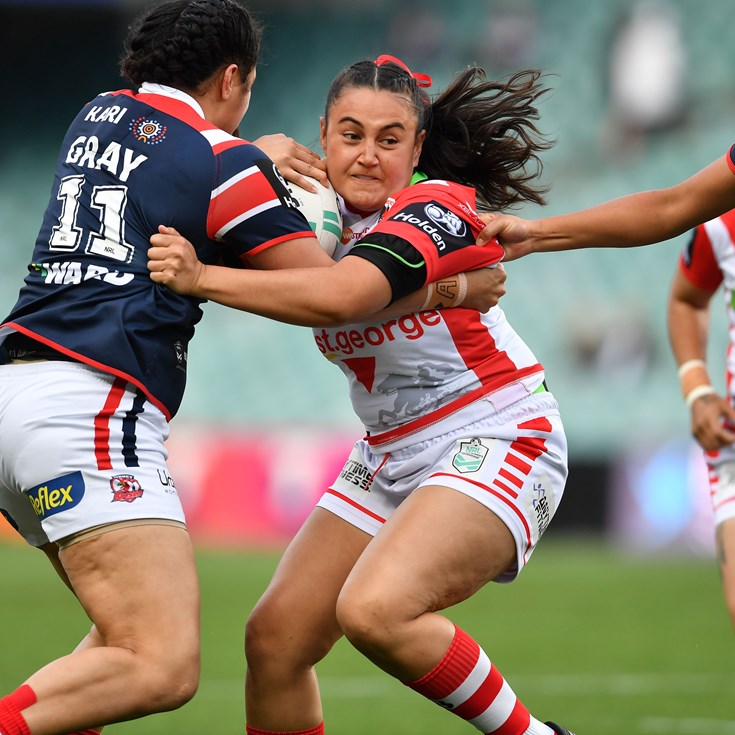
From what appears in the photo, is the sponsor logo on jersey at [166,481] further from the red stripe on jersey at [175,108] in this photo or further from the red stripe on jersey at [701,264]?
the red stripe on jersey at [701,264]

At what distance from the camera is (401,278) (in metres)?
3.95

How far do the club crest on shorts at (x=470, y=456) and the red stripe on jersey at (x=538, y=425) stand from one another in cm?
17

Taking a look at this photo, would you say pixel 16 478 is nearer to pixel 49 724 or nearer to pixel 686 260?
pixel 49 724

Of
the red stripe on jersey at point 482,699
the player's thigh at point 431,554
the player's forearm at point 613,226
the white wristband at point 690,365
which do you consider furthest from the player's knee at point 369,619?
the white wristband at point 690,365

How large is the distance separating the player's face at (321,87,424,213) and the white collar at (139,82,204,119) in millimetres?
549

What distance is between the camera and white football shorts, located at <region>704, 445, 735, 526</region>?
5555 mm

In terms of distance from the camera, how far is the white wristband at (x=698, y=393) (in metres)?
5.93

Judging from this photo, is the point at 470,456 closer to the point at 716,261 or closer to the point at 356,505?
the point at 356,505

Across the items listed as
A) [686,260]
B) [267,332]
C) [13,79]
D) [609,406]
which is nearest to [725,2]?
[609,406]

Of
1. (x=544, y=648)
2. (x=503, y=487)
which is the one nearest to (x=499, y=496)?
(x=503, y=487)

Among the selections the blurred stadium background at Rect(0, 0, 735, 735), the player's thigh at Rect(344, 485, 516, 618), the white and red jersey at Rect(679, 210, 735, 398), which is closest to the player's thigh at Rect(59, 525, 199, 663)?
the player's thigh at Rect(344, 485, 516, 618)

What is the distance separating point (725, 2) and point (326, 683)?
14898mm

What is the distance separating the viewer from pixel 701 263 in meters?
6.06

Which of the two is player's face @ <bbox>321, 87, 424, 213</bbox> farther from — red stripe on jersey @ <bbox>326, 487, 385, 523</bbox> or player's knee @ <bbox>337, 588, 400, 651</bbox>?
player's knee @ <bbox>337, 588, 400, 651</bbox>
